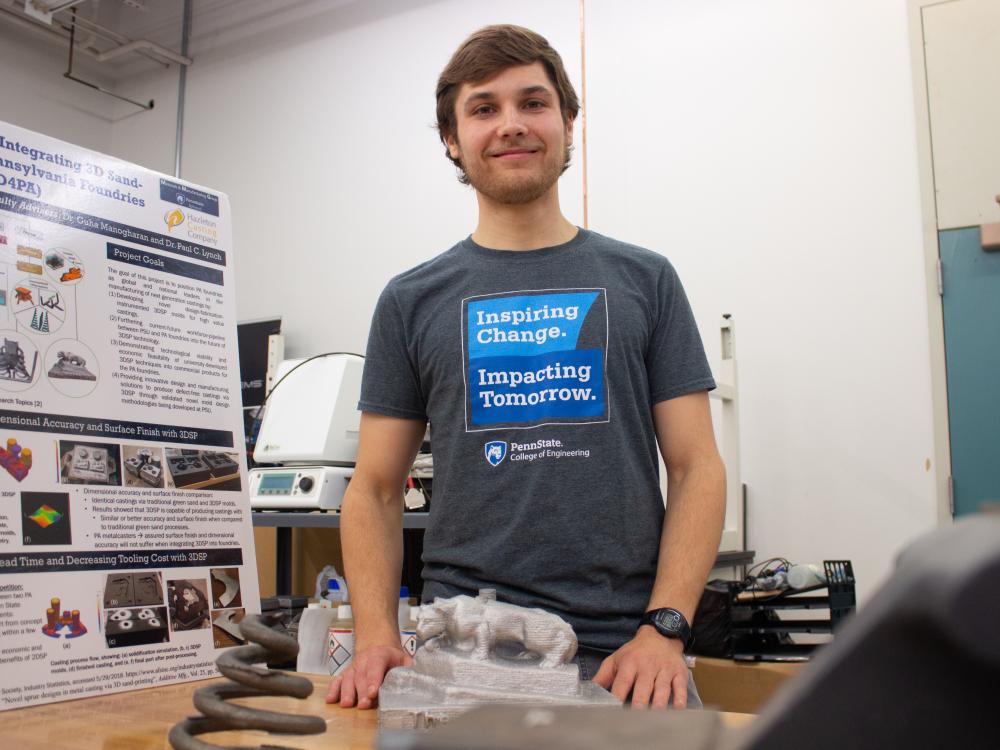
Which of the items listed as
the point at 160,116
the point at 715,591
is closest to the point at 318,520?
the point at 715,591

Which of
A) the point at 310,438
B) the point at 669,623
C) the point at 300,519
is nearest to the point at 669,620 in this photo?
the point at 669,623

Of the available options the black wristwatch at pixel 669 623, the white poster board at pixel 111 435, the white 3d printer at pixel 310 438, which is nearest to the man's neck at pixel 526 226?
the white poster board at pixel 111 435

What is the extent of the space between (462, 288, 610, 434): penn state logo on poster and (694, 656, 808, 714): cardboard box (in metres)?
1.27

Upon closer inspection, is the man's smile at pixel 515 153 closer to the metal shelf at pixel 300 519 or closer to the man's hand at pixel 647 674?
the man's hand at pixel 647 674

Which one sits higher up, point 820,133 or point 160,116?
point 160,116

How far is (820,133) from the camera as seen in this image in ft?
10.4

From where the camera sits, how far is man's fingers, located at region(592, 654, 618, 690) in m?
1.09

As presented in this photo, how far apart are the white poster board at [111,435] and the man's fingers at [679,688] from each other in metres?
0.62

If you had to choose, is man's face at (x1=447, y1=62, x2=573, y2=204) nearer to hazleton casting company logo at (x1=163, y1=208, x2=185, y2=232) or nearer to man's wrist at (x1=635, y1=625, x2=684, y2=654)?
hazleton casting company logo at (x1=163, y1=208, x2=185, y2=232)

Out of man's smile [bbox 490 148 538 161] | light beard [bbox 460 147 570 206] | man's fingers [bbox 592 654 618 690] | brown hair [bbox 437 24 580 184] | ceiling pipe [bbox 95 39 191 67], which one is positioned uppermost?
ceiling pipe [bbox 95 39 191 67]

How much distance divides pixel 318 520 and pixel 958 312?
210cm

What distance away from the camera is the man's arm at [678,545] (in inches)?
42.5

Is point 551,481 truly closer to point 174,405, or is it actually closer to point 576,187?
point 174,405

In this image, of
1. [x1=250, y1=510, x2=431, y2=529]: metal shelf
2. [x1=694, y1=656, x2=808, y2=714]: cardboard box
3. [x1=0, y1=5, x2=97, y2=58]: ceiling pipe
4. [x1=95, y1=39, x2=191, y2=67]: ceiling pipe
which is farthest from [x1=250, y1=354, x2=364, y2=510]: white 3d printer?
[x1=0, y1=5, x2=97, y2=58]: ceiling pipe
